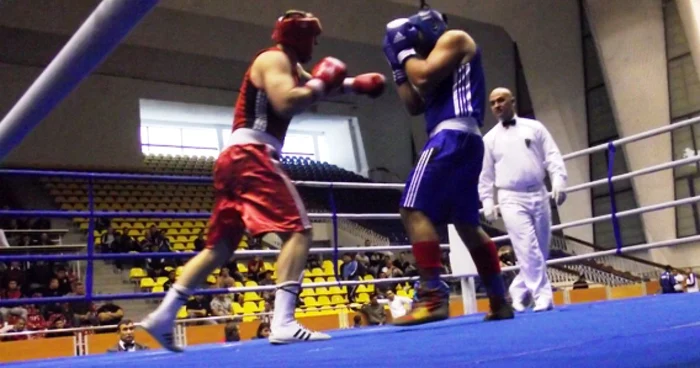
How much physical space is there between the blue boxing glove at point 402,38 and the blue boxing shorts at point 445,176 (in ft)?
1.04

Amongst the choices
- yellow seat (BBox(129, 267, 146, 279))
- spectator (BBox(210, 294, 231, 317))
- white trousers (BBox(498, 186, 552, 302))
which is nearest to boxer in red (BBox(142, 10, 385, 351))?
white trousers (BBox(498, 186, 552, 302))

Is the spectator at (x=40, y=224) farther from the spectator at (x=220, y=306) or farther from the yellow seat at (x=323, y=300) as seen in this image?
the yellow seat at (x=323, y=300)

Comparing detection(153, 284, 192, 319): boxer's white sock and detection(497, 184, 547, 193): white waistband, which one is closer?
detection(153, 284, 192, 319): boxer's white sock

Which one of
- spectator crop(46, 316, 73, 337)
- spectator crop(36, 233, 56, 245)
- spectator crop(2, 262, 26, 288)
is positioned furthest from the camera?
spectator crop(36, 233, 56, 245)

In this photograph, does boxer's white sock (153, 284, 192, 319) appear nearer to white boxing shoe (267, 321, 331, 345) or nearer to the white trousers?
white boxing shoe (267, 321, 331, 345)

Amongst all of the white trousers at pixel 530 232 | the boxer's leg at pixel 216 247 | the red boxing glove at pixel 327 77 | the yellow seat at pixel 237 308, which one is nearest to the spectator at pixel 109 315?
the yellow seat at pixel 237 308

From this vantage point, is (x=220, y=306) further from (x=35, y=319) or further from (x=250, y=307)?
(x=35, y=319)

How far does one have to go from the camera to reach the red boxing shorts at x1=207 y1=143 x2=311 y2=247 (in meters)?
2.52

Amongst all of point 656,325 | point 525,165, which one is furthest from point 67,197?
point 656,325

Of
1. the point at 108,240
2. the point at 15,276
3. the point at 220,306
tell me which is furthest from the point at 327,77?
the point at 108,240

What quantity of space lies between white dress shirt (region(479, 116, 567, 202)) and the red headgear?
5.11 ft

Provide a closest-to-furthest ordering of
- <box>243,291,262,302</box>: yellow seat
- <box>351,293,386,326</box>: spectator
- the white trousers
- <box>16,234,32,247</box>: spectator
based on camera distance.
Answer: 1. the white trousers
2. <box>351,293,386,326</box>: spectator
3. <box>243,291,262,302</box>: yellow seat
4. <box>16,234,32,247</box>: spectator

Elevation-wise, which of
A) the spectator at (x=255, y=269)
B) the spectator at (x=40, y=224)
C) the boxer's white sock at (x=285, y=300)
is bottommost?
the boxer's white sock at (x=285, y=300)

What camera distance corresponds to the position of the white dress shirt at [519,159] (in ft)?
12.8
